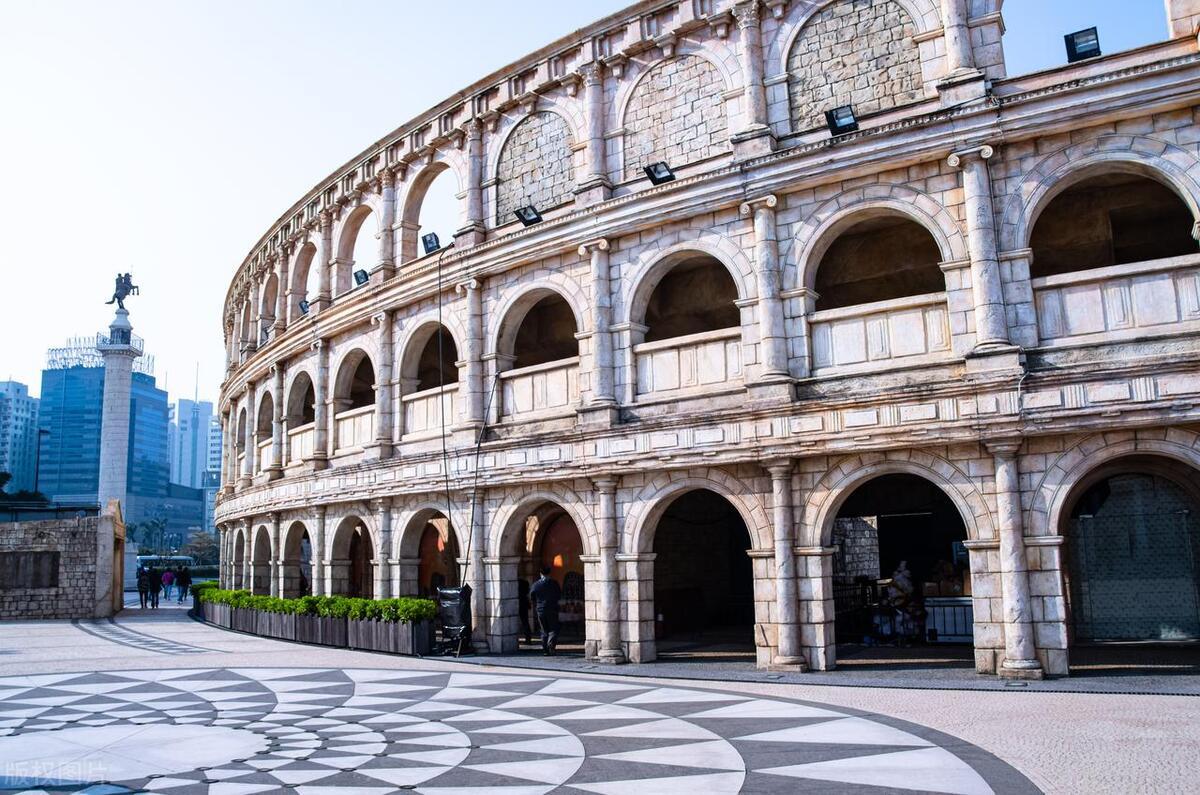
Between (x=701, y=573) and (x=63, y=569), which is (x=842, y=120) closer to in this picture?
(x=701, y=573)

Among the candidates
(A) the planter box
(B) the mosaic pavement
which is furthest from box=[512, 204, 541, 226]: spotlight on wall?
(B) the mosaic pavement

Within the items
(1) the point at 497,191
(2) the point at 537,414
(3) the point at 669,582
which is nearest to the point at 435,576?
(3) the point at 669,582

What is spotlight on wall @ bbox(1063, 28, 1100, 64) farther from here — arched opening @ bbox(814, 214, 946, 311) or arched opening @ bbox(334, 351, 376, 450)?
arched opening @ bbox(334, 351, 376, 450)

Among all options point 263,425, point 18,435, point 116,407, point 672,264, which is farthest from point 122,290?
point 18,435

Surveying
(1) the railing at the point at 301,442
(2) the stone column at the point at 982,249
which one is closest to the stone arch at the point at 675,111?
(2) the stone column at the point at 982,249

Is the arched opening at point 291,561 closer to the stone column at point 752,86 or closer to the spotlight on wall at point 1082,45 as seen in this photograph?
the stone column at point 752,86

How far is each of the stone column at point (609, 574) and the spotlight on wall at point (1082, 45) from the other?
9385mm

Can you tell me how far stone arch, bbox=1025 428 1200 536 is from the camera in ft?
38.8

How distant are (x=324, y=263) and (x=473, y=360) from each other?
24.7ft

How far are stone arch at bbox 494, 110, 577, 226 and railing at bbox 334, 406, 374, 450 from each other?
571 centimetres

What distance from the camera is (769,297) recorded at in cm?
1455

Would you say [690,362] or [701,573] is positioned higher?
[690,362]

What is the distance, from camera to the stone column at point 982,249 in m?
12.7

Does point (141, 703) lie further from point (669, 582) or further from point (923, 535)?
point (923, 535)
